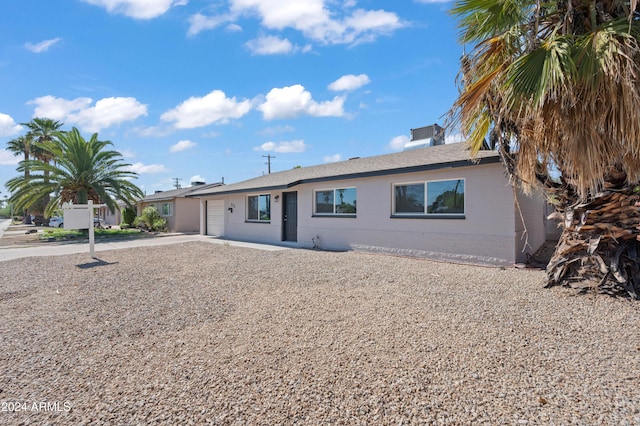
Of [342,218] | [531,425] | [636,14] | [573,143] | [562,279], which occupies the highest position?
[636,14]

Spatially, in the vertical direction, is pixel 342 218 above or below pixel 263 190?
below

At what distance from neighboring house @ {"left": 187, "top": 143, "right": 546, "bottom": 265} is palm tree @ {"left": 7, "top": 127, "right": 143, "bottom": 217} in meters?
10.5

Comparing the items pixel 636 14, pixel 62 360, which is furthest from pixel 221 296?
pixel 636 14

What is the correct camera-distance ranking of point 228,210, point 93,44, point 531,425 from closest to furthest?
1. point 531,425
2. point 93,44
3. point 228,210

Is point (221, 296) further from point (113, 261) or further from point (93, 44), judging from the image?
point (93, 44)

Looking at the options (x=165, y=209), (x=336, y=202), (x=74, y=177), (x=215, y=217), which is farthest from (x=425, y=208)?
(x=165, y=209)

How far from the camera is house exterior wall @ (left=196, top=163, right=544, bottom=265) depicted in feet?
27.8

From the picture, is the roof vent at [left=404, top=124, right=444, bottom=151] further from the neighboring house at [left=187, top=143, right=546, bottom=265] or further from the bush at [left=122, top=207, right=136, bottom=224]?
the bush at [left=122, top=207, right=136, bottom=224]

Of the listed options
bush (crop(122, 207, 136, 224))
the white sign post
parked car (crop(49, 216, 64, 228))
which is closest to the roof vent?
the white sign post

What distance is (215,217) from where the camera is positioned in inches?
768

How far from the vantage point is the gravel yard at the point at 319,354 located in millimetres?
2594

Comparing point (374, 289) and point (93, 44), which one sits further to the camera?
point (93, 44)

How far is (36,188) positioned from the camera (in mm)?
18312

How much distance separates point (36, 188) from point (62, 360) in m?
20.1
